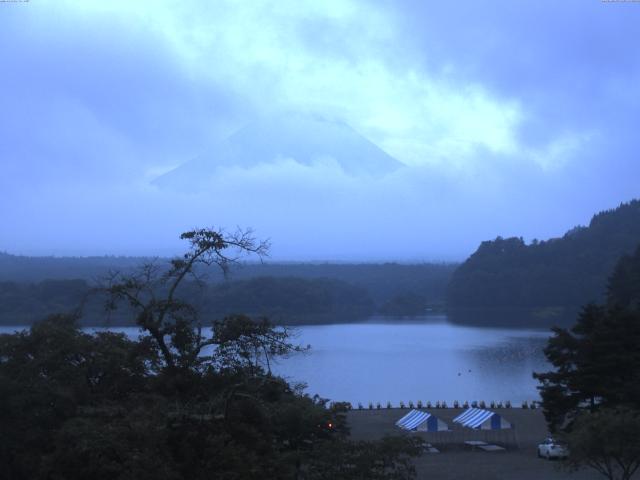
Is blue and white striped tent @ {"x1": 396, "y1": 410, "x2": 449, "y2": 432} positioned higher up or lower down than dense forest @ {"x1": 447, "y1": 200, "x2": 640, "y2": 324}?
lower down

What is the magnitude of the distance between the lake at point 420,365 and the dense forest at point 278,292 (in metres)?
3.18

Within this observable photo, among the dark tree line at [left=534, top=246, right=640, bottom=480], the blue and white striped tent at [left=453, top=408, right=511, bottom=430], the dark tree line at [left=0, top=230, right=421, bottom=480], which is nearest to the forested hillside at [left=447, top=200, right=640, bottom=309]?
the blue and white striped tent at [left=453, top=408, right=511, bottom=430]

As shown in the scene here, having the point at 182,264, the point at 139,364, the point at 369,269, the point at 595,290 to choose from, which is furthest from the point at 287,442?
the point at 369,269

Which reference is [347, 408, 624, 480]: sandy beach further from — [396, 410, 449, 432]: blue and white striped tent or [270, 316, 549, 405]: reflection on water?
[270, 316, 549, 405]: reflection on water

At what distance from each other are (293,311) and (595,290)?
23.8m

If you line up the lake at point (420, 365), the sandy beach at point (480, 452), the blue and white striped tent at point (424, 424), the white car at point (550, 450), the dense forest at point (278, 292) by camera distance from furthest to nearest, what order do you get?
the dense forest at point (278, 292)
the lake at point (420, 365)
the blue and white striped tent at point (424, 424)
the white car at point (550, 450)
the sandy beach at point (480, 452)

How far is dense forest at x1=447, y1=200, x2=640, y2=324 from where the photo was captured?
6284 cm

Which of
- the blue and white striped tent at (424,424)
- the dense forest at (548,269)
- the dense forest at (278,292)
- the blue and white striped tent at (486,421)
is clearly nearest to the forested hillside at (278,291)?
the dense forest at (278,292)

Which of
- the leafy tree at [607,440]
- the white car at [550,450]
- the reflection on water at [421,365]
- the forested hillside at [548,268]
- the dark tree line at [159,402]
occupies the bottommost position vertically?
the reflection on water at [421,365]

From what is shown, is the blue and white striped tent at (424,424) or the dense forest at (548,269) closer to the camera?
the blue and white striped tent at (424,424)

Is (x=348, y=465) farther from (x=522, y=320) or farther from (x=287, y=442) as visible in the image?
(x=522, y=320)

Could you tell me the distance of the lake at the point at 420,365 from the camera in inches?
914

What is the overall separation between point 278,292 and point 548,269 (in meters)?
24.1

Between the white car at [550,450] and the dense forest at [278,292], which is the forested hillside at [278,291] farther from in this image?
the white car at [550,450]
